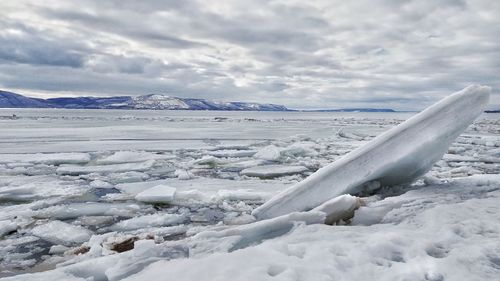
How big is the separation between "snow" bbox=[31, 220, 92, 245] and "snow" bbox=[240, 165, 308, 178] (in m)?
4.67

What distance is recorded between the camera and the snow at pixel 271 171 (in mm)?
9117

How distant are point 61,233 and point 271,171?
17.8 ft

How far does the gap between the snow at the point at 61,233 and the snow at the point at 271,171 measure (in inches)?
184

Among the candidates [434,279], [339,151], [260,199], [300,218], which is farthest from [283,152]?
[434,279]

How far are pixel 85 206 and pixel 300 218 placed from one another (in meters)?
3.86

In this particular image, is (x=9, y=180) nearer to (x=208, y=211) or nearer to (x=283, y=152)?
(x=208, y=211)

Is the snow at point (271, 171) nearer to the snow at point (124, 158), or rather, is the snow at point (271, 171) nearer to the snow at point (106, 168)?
the snow at point (106, 168)

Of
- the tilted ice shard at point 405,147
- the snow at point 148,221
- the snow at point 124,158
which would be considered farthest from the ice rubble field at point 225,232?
the snow at point 124,158

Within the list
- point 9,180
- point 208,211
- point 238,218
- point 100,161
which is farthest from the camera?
point 100,161

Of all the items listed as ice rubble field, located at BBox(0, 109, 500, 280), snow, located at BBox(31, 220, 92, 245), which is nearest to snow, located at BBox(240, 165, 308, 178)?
ice rubble field, located at BBox(0, 109, 500, 280)

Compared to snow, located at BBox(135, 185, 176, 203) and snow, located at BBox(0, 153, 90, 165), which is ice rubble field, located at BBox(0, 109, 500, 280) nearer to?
snow, located at BBox(135, 185, 176, 203)

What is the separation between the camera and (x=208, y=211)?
5922 millimetres

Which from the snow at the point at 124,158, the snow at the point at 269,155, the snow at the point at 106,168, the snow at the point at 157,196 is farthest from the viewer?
the snow at the point at 269,155

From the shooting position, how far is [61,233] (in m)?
4.87
